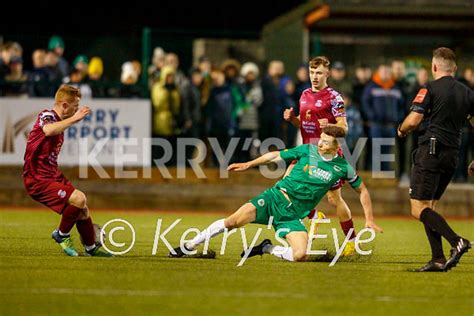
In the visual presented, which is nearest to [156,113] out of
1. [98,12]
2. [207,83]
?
[207,83]

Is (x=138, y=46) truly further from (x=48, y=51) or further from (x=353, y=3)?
(x=353, y=3)

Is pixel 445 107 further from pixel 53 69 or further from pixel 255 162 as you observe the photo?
pixel 53 69

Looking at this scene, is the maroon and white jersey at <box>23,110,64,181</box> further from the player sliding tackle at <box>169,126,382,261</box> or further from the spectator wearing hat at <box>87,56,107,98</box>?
the spectator wearing hat at <box>87,56,107,98</box>

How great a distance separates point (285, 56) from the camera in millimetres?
23266

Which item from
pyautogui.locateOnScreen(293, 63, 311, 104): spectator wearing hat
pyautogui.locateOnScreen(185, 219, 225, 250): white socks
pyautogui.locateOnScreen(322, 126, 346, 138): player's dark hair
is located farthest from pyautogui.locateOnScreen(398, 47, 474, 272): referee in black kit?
pyautogui.locateOnScreen(293, 63, 311, 104): spectator wearing hat

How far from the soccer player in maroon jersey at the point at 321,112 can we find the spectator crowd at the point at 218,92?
26.0 feet

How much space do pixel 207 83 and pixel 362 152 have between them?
329 cm

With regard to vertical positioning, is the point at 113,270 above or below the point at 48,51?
below

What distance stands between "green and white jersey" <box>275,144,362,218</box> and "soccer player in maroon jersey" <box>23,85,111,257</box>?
83.2 inches

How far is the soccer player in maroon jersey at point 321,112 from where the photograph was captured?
13.4m

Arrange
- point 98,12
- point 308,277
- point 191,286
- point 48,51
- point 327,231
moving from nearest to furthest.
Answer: point 191,286 → point 308,277 → point 327,231 → point 48,51 → point 98,12

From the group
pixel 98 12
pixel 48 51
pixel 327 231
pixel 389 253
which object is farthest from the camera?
pixel 98 12

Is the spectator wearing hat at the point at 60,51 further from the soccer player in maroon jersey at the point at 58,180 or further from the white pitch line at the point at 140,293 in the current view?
the white pitch line at the point at 140,293

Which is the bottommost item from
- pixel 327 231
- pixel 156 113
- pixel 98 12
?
pixel 327 231
